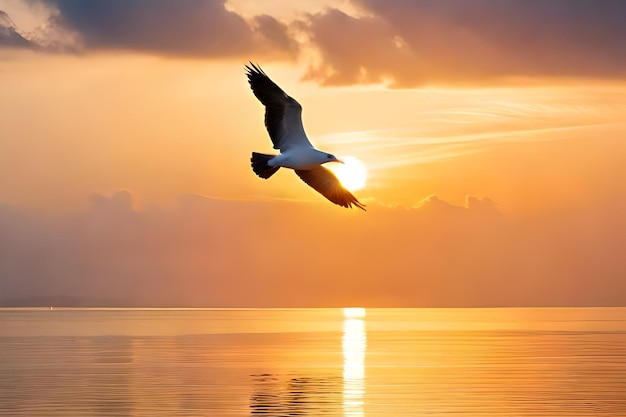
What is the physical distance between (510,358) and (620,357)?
624 cm

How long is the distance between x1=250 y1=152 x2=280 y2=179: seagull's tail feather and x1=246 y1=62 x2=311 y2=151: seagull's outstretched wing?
2.01 feet

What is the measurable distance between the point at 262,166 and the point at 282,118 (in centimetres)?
132

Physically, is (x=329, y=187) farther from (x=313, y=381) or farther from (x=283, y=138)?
(x=313, y=381)

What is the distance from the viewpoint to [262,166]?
2884cm

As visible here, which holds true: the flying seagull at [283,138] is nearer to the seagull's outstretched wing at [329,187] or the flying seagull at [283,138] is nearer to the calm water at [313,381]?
the seagull's outstretched wing at [329,187]

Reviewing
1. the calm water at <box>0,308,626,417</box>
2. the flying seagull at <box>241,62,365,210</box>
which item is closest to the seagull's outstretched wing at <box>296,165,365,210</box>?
the flying seagull at <box>241,62,365,210</box>

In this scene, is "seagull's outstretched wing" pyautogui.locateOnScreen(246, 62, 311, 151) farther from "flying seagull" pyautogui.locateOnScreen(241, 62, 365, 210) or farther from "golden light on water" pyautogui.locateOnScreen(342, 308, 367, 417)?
"golden light on water" pyautogui.locateOnScreen(342, 308, 367, 417)

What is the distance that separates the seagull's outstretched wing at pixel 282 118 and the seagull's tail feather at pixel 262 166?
614 millimetres

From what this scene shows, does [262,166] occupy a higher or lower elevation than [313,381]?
lower

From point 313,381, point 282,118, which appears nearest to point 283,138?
point 282,118

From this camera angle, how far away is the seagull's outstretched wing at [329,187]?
30.6m

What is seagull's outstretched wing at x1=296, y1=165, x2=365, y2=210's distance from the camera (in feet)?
100

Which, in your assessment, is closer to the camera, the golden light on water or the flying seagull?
the flying seagull

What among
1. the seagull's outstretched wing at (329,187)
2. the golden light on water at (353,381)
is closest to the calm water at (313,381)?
the golden light on water at (353,381)
